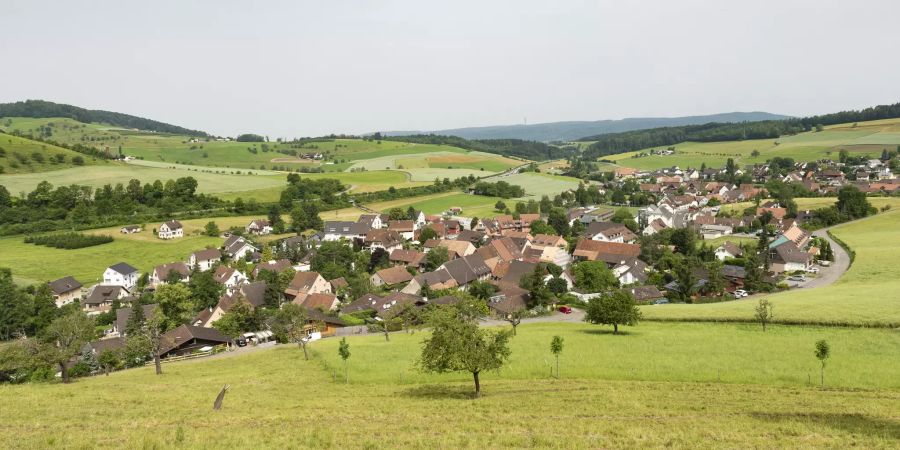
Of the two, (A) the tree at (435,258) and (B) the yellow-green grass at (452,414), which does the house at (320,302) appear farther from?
(B) the yellow-green grass at (452,414)

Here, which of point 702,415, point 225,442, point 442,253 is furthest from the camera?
point 442,253

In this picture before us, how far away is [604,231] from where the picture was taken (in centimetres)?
10169

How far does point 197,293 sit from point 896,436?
237 ft

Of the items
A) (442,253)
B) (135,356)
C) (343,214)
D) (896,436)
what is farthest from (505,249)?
(896,436)

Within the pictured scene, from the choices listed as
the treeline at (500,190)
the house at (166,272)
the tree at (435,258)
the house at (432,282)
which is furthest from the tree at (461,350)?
the treeline at (500,190)

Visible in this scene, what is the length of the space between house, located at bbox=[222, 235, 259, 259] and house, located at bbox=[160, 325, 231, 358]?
36125mm

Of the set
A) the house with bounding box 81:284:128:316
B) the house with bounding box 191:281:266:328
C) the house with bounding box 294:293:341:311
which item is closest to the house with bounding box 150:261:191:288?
the house with bounding box 81:284:128:316

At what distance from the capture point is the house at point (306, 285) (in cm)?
7412

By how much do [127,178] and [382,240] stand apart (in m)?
77.7

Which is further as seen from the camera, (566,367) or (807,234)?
(807,234)

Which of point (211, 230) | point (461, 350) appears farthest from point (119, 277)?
point (461, 350)

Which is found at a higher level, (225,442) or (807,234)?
(225,442)

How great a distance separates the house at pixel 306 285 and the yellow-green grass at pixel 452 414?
3818 cm

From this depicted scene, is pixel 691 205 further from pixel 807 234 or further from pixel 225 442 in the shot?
pixel 225 442
